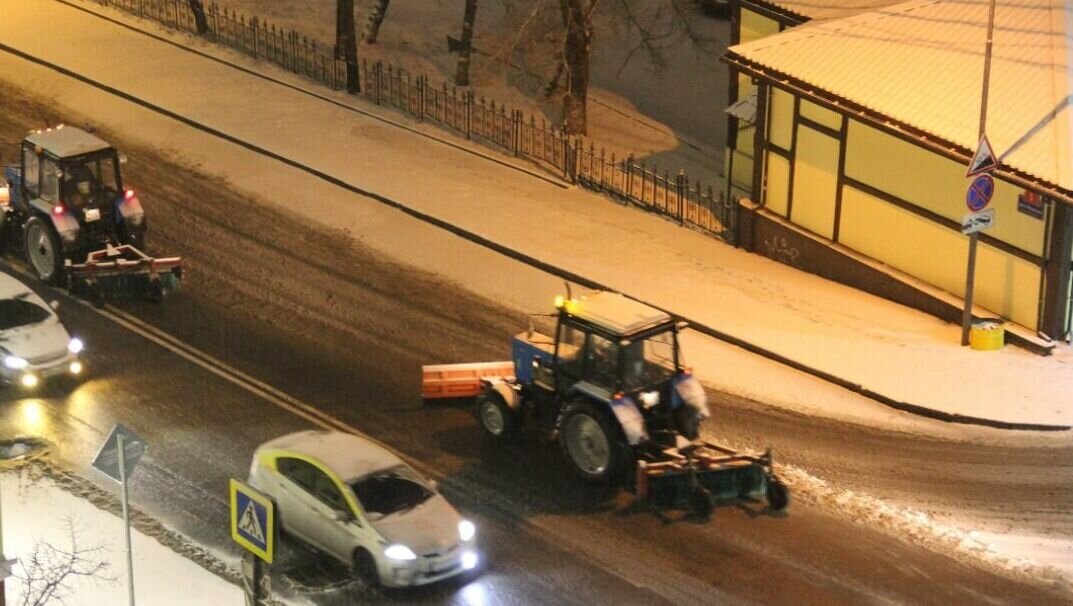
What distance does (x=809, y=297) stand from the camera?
28.8 metres

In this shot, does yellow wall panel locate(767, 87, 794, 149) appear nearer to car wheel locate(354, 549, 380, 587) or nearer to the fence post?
the fence post

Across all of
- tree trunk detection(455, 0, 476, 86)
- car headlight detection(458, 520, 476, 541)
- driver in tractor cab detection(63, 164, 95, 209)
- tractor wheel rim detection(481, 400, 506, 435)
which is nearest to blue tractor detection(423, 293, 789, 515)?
tractor wheel rim detection(481, 400, 506, 435)

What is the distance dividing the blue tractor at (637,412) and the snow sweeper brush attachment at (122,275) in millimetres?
8080

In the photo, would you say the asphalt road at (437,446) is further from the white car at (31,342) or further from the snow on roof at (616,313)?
the snow on roof at (616,313)

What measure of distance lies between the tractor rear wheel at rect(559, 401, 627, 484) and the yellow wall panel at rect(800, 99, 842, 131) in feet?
35.5

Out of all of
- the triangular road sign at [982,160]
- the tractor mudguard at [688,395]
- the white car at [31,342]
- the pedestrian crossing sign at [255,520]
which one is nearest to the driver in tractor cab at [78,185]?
the white car at [31,342]

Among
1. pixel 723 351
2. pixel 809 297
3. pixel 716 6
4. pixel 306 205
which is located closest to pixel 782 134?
pixel 809 297

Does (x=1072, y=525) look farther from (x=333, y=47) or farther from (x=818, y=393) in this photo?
(x=333, y=47)

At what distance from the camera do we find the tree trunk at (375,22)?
42.4m

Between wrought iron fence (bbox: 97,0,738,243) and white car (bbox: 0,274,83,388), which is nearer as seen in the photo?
white car (bbox: 0,274,83,388)

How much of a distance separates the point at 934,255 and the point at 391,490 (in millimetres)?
12599

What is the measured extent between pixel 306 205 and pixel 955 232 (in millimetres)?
11989

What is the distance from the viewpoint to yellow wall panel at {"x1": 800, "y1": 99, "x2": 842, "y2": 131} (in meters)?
30.1

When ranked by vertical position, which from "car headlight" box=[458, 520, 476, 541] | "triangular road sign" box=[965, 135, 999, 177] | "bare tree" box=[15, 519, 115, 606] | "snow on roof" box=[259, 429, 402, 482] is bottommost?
"bare tree" box=[15, 519, 115, 606]
